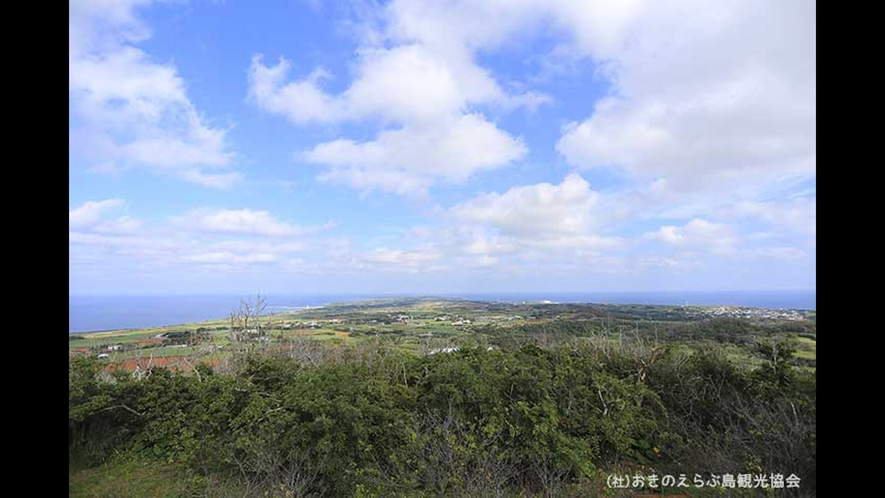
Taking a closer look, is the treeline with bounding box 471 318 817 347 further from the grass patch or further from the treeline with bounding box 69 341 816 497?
the grass patch

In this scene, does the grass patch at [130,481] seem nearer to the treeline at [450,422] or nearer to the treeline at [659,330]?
the treeline at [450,422]

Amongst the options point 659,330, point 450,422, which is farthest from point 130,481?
point 659,330

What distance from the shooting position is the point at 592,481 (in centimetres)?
343

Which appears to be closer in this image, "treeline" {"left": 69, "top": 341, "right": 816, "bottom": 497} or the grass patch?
"treeline" {"left": 69, "top": 341, "right": 816, "bottom": 497}

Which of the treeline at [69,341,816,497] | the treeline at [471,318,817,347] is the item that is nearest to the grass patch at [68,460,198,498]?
the treeline at [69,341,816,497]

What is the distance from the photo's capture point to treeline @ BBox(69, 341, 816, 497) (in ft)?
11.0

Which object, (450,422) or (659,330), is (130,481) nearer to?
(450,422)

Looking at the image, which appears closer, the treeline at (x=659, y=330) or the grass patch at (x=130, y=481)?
the grass patch at (x=130, y=481)

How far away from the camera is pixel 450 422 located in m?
3.76

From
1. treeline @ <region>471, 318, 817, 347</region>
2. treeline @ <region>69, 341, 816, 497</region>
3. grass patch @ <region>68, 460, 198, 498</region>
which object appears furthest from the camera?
treeline @ <region>471, 318, 817, 347</region>

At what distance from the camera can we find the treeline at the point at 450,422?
3.36 metres

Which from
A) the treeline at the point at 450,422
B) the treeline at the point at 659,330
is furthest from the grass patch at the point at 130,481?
the treeline at the point at 659,330
